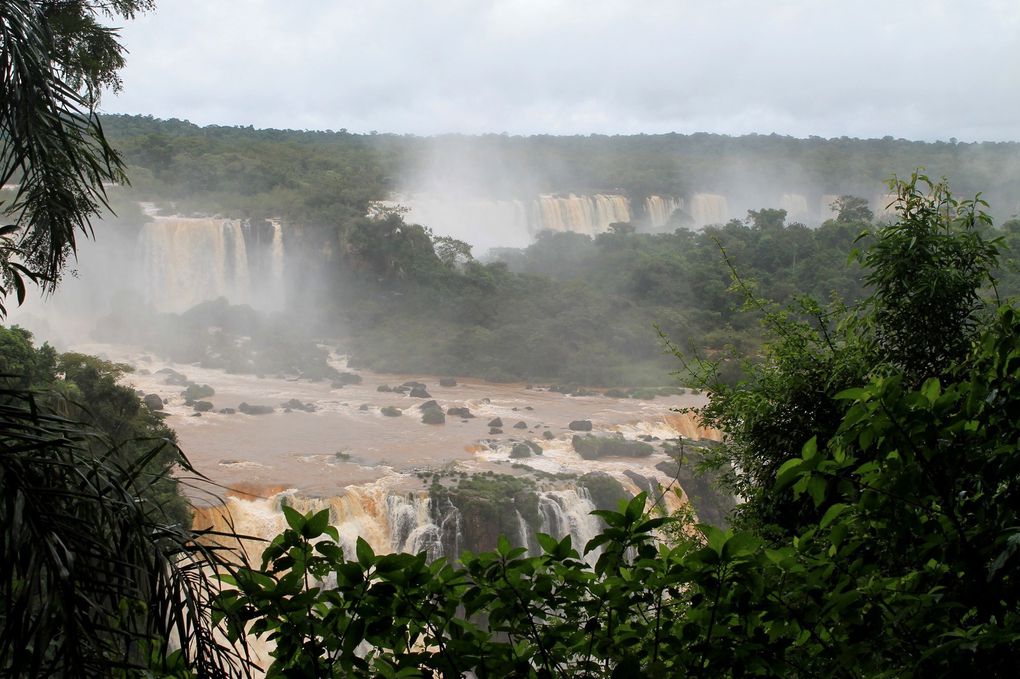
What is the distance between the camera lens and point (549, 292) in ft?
86.0

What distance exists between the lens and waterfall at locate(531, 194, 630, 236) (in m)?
34.2

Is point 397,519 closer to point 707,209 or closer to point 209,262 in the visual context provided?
point 209,262

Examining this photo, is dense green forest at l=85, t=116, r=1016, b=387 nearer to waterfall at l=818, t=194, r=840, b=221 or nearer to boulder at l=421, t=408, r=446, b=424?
boulder at l=421, t=408, r=446, b=424

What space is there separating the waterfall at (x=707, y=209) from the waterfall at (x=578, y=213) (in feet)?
15.7

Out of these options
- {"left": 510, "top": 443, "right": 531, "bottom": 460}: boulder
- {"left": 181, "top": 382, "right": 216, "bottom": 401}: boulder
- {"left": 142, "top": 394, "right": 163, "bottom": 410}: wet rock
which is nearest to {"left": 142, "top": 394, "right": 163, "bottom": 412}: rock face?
{"left": 142, "top": 394, "right": 163, "bottom": 410}: wet rock

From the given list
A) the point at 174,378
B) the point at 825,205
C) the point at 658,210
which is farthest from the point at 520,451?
the point at 825,205

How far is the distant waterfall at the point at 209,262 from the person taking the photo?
74.2 feet

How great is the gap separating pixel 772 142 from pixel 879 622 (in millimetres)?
51288

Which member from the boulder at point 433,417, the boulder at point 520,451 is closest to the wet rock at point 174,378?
the boulder at point 433,417

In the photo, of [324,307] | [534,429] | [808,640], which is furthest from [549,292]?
[808,640]

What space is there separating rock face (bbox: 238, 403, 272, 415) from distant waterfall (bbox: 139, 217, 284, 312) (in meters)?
7.90

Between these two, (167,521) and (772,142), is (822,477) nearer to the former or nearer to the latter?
(167,521)

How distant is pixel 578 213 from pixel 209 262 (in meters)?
15.3

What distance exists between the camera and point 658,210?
Answer: 37.2m
